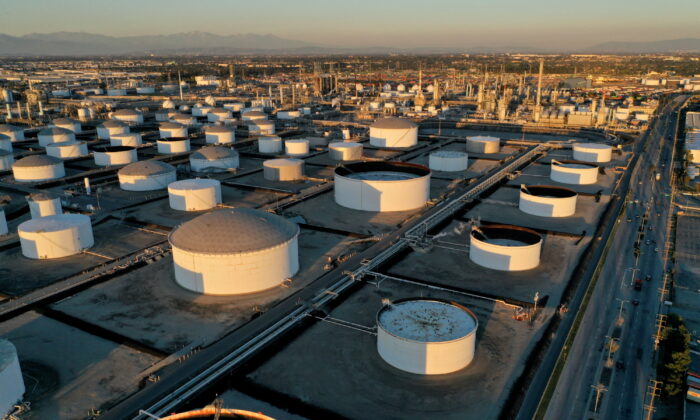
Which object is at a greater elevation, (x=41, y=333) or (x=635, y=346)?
(x=41, y=333)

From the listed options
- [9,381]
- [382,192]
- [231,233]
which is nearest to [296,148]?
[382,192]

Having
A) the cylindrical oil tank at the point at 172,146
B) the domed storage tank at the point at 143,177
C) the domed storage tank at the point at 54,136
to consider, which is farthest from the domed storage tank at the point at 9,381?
the domed storage tank at the point at 54,136

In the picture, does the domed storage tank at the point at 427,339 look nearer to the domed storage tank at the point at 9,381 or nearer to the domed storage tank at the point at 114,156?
the domed storage tank at the point at 9,381

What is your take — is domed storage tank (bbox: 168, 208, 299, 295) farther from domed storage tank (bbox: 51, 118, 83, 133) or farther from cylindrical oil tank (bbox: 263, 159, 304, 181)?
domed storage tank (bbox: 51, 118, 83, 133)

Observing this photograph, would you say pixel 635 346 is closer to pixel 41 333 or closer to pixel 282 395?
pixel 282 395

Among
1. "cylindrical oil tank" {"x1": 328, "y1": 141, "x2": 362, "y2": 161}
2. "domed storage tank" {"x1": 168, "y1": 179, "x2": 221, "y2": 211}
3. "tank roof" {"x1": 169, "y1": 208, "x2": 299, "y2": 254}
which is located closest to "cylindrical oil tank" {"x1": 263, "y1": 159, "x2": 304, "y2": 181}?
"domed storage tank" {"x1": 168, "y1": 179, "x2": 221, "y2": 211}

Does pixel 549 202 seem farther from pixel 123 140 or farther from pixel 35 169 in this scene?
pixel 123 140

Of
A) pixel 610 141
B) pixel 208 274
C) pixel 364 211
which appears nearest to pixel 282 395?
pixel 208 274
